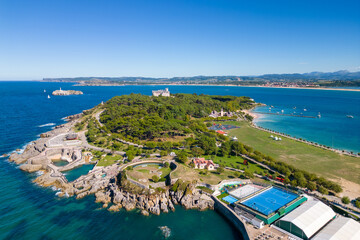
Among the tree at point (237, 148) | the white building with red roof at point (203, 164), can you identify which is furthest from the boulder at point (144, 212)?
the tree at point (237, 148)

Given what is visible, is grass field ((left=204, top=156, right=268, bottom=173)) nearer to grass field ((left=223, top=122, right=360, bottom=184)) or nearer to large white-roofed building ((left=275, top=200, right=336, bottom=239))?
grass field ((left=223, top=122, right=360, bottom=184))

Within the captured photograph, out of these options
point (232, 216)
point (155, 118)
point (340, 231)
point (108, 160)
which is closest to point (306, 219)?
point (340, 231)

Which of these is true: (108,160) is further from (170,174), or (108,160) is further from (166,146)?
(170,174)

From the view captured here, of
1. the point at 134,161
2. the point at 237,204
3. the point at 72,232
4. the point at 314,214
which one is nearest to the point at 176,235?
the point at 237,204

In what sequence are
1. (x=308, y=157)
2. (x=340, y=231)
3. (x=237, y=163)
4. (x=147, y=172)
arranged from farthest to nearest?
(x=308, y=157) < (x=237, y=163) < (x=147, y=172) < (x=340, y=231)

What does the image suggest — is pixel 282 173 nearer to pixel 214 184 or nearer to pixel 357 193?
pixel 357 193

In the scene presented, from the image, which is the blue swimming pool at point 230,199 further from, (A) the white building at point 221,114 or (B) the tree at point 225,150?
(A) the white building at point 221,114
